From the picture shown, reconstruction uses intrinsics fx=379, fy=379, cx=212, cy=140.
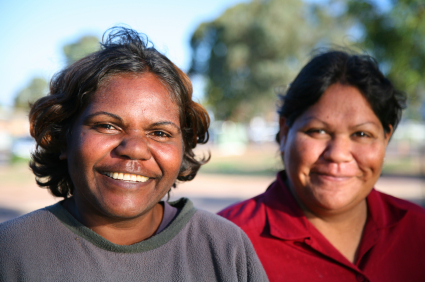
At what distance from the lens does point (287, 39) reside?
81.7ft

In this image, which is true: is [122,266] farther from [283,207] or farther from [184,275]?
[283,207]

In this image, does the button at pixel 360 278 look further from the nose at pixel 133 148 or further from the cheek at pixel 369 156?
the nose at pixel 133 148

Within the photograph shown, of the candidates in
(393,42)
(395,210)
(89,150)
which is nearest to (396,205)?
(395,210)

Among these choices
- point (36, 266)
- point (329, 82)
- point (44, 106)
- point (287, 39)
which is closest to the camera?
point (36, 266)

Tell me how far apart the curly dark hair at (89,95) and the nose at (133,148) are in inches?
10.9

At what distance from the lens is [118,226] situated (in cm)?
175

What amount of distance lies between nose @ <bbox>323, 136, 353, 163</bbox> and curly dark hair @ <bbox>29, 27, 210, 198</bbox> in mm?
703

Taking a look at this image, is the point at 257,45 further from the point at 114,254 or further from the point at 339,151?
the point at 114,254

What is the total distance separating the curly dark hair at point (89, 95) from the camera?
172 cm

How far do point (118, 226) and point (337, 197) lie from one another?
1.22 meters

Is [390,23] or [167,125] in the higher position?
[390,23]

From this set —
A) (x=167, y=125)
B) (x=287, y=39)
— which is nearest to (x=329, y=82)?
(x=167, y=125)

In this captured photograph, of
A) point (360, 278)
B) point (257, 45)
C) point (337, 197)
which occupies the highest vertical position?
point (257, 45)

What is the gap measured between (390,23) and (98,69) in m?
Result: 9.14
